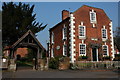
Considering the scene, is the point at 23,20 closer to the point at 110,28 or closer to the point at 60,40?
the point at 60,40

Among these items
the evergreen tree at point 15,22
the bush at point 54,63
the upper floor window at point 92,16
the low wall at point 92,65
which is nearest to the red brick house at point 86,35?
the upper floor window at point 92,16

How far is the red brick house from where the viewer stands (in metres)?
20.5

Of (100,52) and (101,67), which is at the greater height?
(100,52)

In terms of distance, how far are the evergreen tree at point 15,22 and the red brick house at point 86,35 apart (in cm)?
500

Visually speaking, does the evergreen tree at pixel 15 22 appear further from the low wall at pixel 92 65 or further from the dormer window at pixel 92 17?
the low wall at pixel 92 65

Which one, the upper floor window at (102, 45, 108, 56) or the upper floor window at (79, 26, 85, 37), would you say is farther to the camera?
the upper floor window at (102, 45, 108, 56)

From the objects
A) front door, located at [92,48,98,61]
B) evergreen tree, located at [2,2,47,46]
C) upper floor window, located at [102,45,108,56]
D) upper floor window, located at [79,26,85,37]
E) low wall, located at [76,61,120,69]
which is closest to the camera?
low wall, located at [76,61,120,69]

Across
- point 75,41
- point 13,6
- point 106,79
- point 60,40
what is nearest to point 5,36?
point 13,6

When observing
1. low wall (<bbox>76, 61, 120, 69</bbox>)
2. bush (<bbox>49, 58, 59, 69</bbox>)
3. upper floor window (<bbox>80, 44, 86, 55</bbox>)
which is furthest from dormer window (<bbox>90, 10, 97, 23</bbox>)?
bush (<bbox>49, 58, 59, 69</bbox>)

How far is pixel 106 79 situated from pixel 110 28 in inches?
582

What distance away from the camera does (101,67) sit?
58.5 feet

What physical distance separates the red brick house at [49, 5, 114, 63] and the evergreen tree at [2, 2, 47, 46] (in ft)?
16.4

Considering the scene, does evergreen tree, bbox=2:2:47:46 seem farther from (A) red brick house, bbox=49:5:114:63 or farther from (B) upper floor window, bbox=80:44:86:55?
(B) upper floor window, bbox=80:44:86:55

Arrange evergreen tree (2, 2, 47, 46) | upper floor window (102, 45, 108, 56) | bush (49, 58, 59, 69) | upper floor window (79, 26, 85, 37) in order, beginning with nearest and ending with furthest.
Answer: bush (49, 58, 59, 69) < evergreen tree (2, 2, 47, 46) < upper floor window (79, 26, 85, 37) < upper floor window (102, 45, 108, 56)
